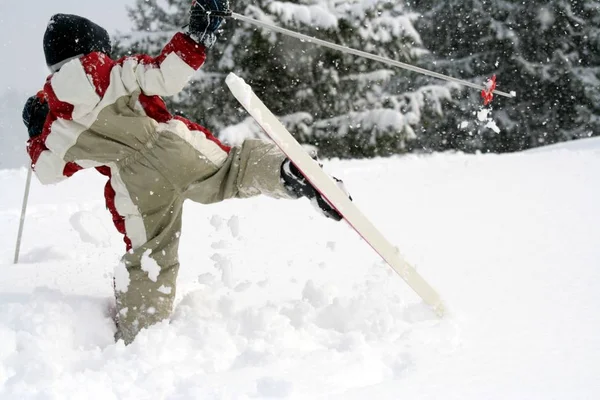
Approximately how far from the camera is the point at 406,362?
63.9 inches

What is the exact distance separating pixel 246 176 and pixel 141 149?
412mm

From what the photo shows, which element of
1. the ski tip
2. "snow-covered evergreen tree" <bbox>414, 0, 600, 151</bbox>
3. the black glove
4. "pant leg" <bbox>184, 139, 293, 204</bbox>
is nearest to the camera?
the ski tip

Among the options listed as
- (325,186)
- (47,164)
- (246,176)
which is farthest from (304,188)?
(47,164)

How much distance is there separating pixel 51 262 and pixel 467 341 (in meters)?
2.17

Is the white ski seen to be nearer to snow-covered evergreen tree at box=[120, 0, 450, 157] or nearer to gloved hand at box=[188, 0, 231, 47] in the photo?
gloved hand at box=[188, 0, 231, 47]

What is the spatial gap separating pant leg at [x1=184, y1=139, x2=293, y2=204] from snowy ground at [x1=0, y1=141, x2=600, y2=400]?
0.16m

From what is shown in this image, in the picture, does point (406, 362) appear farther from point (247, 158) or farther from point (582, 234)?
point (582, 234)

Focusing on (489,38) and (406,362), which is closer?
(406,362)

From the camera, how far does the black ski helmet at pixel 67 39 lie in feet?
7.75

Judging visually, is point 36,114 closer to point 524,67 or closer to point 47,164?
point 47,164

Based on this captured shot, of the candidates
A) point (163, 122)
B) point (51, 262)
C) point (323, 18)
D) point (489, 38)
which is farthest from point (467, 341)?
point (489, 38)

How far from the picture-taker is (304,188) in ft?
7.34

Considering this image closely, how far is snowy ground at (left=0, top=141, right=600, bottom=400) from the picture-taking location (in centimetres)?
154

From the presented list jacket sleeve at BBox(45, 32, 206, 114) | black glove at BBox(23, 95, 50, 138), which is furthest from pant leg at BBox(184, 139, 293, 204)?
black glove at BBox(23, 95, 50, 138)
